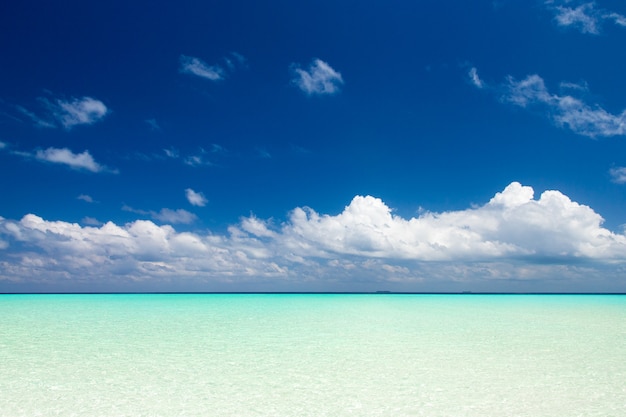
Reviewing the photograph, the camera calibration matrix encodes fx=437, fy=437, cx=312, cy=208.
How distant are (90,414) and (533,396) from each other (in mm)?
7057

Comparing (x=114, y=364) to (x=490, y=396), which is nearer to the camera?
(x=490, y=396)

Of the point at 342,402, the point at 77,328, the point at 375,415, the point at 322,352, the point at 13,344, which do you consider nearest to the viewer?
the point at 375,415

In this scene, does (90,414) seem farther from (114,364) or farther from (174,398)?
(114,364)

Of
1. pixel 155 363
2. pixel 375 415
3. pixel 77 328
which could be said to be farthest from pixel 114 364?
pixel 77 328

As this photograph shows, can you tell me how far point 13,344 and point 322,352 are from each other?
31.5 feet

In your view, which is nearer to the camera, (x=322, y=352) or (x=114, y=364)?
(x=114, y=364)

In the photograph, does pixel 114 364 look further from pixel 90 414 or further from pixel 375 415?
pixel 375 415

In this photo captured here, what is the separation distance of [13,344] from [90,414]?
9.18 meters

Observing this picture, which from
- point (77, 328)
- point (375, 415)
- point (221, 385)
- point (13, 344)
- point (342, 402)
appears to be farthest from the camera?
point (77, 328)

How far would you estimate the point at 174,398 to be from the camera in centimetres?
730

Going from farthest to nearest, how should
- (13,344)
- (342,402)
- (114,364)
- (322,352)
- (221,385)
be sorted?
(13,344) < (322,352) < (114,364) < (221,385) < (342,402)

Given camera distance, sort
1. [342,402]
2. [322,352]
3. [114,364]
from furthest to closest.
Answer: [322,352] → [114,364] → [342,402]

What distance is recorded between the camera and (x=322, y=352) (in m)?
11.8

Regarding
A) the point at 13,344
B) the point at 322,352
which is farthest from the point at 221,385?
the point at 13,344
